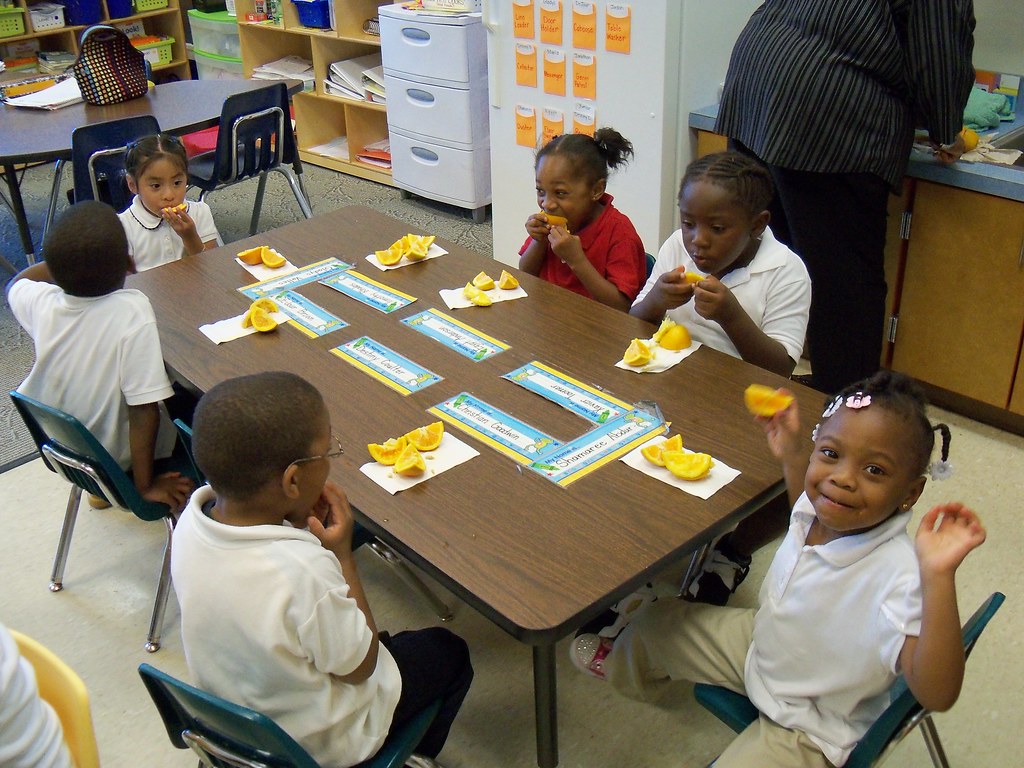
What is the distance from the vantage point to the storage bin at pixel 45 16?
530 cm

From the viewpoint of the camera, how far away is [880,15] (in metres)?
2.44

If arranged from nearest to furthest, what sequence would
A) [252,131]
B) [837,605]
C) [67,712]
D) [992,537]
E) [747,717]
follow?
[67,712], [837,605], [747,717], [992,537], [252,131]

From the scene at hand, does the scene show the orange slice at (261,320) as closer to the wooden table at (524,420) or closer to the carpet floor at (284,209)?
the wooden table at (524,420)

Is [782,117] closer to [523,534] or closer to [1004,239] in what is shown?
[1004,239]

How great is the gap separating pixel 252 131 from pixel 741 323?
2.58 m

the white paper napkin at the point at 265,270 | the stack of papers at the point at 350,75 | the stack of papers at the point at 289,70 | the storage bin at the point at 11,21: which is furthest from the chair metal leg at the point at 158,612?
the storage bin at the point at 11,21

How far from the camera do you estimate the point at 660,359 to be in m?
1.85

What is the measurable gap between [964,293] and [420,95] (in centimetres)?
266

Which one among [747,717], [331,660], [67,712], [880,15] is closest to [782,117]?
[880,15]

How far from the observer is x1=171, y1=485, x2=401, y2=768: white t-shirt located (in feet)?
3.99

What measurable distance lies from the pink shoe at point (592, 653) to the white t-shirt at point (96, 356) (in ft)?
3.23

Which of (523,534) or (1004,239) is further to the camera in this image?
(1004,239)

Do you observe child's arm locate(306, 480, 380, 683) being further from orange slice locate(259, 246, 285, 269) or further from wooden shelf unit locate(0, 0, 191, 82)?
wooden shelf unit locate(0, 0, 191, 82)

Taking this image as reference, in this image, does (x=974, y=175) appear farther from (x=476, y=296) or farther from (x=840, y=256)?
(x=476, y=296)
